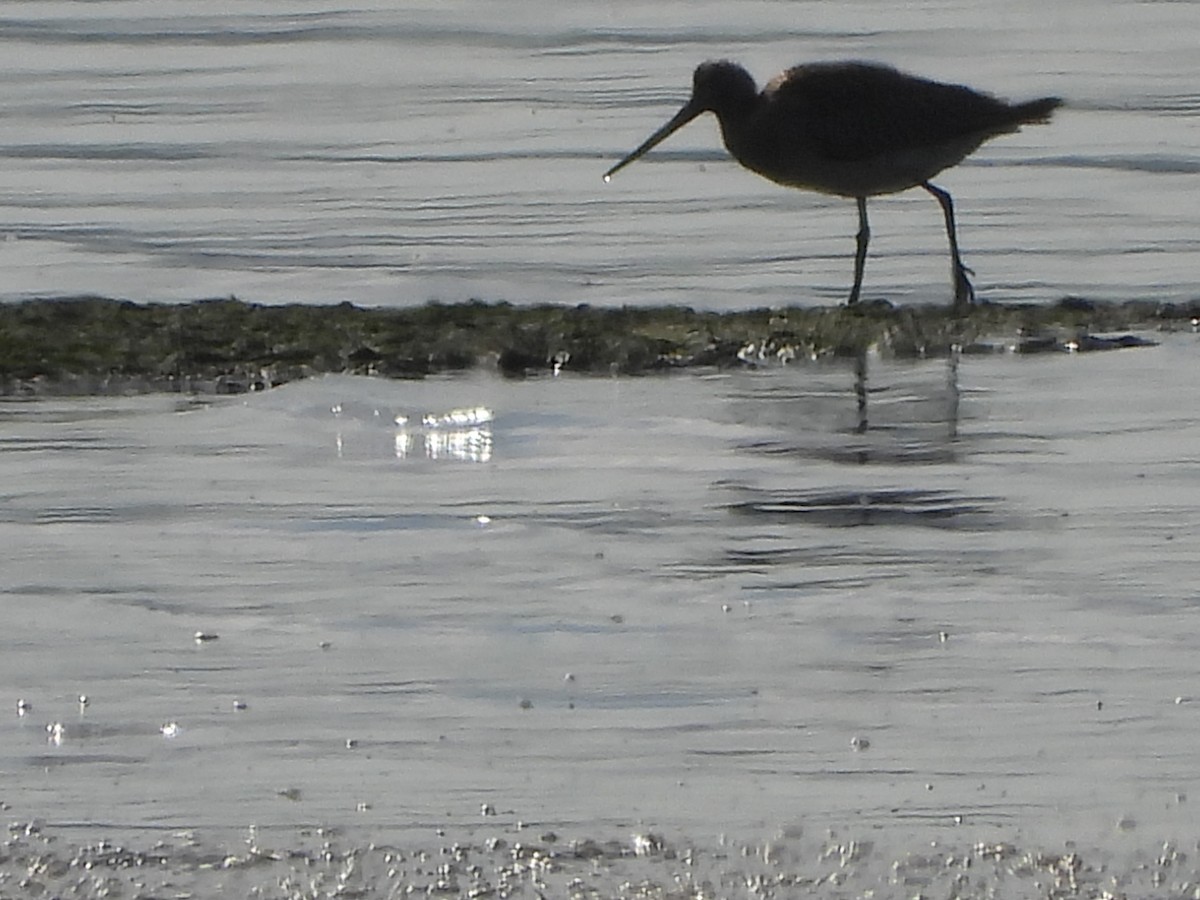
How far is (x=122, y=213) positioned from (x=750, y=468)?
175 inches

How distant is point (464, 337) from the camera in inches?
352

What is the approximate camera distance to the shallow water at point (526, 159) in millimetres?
10352

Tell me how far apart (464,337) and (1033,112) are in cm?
289

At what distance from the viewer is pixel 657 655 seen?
5809 mm

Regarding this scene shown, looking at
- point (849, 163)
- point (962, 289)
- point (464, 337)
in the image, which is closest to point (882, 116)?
point (849, 163)

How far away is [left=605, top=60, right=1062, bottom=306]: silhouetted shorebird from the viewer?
35.8ft

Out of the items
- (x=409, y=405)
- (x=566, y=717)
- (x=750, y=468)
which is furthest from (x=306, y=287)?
(x=566, y=717)

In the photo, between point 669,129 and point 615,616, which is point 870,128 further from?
point 615,616

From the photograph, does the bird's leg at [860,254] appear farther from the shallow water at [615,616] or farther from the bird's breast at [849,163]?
the shallow water at [615,616]

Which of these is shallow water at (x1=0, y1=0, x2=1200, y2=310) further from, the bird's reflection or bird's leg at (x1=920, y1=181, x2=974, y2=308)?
the bird's reflection

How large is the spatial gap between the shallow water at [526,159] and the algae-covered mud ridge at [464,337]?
0.55 meters

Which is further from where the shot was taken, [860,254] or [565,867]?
[860,254]

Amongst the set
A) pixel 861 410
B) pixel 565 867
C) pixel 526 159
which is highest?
pixel 526 159

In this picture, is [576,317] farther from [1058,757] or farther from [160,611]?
[1058,757]
